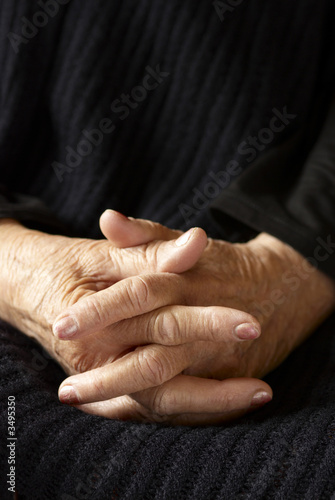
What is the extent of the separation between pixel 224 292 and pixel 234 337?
0.10m

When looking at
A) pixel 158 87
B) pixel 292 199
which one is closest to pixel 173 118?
pixel 158 87

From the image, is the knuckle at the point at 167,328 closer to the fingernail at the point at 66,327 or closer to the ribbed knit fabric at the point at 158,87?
the fingernail at the point at 66,327

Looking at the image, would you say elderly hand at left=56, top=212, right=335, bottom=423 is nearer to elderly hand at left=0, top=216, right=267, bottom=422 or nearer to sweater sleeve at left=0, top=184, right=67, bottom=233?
elderly hand at left=0, top=216, right=267, bottom=422


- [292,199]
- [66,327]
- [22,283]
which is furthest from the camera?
[292,199]

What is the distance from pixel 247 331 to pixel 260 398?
98mm

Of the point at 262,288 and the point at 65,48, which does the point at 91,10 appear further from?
the point at 262,288

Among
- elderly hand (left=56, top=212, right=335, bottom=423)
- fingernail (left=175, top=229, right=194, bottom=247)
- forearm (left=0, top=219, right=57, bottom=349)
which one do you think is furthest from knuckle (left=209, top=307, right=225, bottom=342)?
forearm (left=0, top=219, right=57, bottom=349)

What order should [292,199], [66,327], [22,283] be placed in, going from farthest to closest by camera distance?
[292,199] → [22,283] → [66,327]

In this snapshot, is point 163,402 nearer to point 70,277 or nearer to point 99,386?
point 99,386

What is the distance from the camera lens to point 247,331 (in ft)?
1.96

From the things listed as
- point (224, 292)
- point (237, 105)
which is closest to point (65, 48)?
point (237, 105)

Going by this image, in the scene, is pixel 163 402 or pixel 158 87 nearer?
pixel 163 402

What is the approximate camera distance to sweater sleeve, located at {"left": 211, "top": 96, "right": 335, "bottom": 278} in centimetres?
78

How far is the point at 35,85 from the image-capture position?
0.91 m
